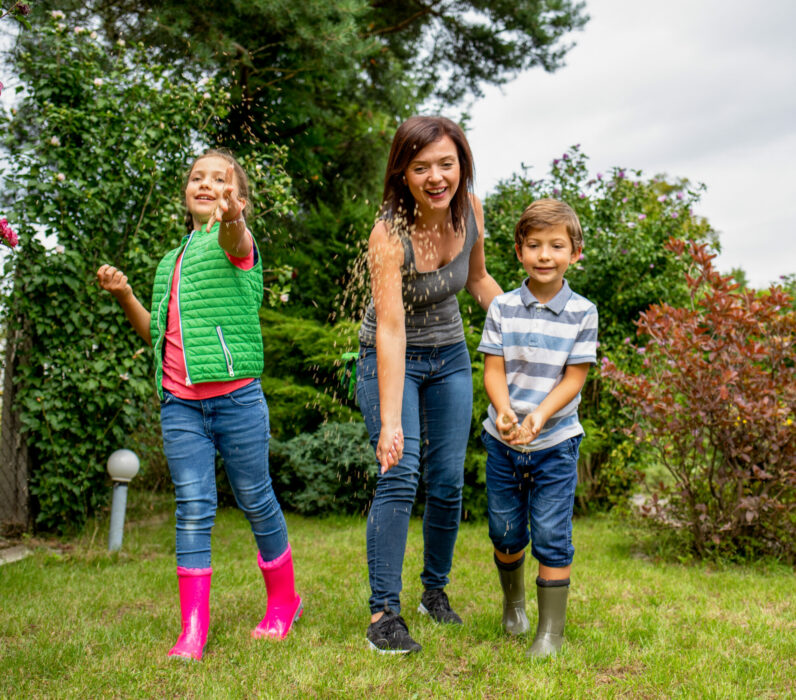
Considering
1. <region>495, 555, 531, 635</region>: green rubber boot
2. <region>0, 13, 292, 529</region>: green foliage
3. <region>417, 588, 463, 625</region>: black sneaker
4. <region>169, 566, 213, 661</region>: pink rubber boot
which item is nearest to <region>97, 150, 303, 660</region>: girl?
<region>169, 566, 213, 661</region>: pink rubber boot

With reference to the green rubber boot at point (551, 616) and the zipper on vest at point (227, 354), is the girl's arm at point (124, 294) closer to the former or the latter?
the zipper on vest at point (227, 354)

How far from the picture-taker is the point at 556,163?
705 cm

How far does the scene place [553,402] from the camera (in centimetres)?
244

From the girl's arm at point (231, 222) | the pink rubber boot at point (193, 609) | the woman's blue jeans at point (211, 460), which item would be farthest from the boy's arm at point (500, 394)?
the pink rubber boot at point (193, 609)

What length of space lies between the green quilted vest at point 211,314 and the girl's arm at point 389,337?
44cm

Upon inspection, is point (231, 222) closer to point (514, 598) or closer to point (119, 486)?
point (514, 598)

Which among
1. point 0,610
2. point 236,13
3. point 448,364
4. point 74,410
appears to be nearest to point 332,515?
point 74,410

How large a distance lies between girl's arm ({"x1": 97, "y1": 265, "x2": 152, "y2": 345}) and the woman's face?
3.39 ft

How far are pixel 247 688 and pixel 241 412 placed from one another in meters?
0.88

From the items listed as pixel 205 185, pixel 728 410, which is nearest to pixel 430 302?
pixel 205 185

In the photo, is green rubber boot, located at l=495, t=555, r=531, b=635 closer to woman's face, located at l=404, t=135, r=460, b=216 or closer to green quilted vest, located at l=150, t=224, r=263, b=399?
green quilted vest, located at l=150, t=224, r=263, b=399

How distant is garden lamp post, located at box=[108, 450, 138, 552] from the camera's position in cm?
442

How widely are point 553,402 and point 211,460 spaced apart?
117 cm

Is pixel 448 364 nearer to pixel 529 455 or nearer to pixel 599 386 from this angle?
pixel 529 455
